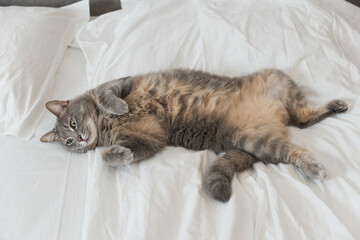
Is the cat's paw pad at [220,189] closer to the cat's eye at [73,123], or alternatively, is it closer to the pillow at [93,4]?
the cat's eye at [73,123]

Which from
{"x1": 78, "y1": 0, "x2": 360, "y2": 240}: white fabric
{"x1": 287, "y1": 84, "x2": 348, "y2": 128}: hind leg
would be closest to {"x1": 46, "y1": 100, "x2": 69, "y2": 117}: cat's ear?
{"x1": 78, "y1": 0, "x2": 360, "y2": 240}: white fabric

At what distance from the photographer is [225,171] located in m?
1.34

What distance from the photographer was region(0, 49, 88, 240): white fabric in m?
1.21

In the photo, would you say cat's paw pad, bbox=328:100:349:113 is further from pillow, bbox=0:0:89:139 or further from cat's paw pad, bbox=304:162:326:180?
pillow, bbox=0:0:89:139

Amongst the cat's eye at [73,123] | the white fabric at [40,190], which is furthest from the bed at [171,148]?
the cat's eye at [73,123]

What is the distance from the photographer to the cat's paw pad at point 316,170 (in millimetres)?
1314

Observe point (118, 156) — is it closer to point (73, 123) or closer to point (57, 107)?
point (73, 123)

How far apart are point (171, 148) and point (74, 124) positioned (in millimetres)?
583

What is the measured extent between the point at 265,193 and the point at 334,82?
906 mm

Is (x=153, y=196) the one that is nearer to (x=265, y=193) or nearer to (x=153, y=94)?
(x=265, y=193)

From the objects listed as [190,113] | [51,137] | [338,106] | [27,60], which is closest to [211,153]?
[190,113]

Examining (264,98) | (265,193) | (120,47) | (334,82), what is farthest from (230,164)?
(120,47)

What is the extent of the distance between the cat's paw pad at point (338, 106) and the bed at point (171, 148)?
5 cm

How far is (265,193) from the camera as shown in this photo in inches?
48.9
